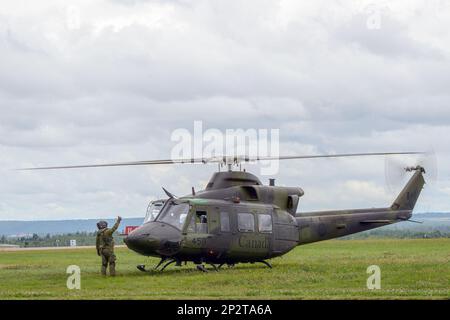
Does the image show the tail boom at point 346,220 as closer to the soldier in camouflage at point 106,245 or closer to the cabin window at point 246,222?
the cabin window at point 246,222

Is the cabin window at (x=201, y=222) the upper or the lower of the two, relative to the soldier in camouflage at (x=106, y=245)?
upper

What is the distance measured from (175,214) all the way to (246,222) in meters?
3.34

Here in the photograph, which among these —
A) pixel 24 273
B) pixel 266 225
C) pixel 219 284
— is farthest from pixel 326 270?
pixel 24 273

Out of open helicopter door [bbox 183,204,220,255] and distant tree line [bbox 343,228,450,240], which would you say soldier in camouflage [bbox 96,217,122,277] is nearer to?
open helicopter door [bbox 183,204,220,255]

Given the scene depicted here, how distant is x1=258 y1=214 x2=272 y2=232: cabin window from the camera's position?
34188mm

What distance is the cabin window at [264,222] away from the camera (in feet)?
112

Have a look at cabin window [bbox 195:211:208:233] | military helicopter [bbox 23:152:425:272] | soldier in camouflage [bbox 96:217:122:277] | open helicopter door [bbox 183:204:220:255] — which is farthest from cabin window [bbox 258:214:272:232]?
soldier in camouflage [bbox 96:217:122:277]

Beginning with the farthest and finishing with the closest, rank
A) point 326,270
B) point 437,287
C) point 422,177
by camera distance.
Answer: point 422,177, point 326,270, point 437,287

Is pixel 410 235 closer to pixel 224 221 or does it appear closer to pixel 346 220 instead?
pixel 346 220

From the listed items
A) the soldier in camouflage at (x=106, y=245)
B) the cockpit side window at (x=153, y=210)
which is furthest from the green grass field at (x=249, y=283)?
the cockpit side window at (x=153, y=210)

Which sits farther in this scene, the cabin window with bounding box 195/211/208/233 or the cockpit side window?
the cockpit side window

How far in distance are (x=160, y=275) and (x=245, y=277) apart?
3389 mm
